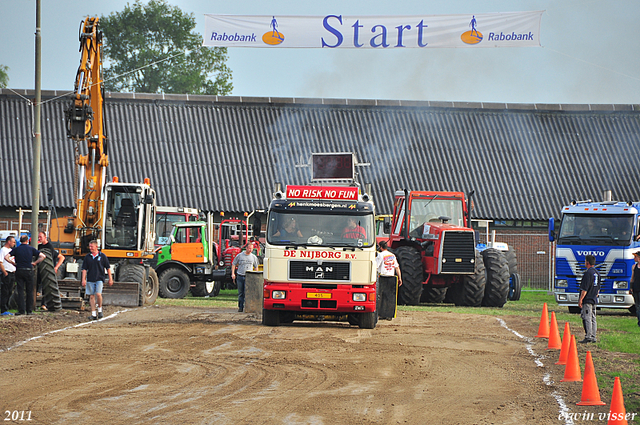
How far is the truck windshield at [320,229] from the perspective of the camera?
52.7 feet

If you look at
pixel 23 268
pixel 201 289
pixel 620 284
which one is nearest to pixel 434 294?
pixel 620 284

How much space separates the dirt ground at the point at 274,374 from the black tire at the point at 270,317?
12.8 inches

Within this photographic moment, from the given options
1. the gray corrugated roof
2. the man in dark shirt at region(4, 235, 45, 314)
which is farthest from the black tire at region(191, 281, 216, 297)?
the man in dark shirt at region(4, 235, 45, 314)

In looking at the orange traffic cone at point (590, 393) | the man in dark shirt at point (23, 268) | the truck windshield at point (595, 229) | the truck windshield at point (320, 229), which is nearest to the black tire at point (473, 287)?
the truck windshield at point (595, 229)

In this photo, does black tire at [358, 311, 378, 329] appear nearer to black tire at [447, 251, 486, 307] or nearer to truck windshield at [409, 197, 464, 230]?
black tire at [447, 251, 486, 307]

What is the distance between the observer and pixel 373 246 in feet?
53.0

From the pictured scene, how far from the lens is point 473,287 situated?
939 inches

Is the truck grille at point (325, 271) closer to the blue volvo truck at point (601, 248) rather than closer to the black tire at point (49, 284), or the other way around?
the black tire at point (49, 284)

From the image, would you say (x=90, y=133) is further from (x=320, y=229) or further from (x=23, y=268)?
(x=320, y=229)

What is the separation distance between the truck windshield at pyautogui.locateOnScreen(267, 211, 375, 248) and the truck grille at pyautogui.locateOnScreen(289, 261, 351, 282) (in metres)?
0.41

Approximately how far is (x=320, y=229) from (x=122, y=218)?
9188mm

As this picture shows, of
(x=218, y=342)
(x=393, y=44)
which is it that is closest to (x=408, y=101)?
(x=393, y=44)

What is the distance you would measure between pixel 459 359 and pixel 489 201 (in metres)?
26.9

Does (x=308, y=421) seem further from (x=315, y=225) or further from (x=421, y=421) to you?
(x=315, y=225)
